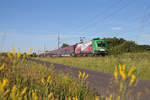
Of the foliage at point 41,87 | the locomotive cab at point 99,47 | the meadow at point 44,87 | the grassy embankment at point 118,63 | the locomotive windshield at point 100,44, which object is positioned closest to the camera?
the meadow at point 44,87

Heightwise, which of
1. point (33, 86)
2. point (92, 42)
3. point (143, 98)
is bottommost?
point (143, 98)

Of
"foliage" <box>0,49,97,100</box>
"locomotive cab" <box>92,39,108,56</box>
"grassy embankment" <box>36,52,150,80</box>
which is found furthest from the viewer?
"locomotive cab" <box>92,39,108,56</box>

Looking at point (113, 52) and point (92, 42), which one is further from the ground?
point (92, 42)

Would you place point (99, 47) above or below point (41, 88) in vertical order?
above

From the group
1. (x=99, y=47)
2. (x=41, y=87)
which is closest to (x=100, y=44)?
(x=99, y=47)

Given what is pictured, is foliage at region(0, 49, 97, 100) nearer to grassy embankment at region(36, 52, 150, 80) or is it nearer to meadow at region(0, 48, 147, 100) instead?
meadow at region(0, 48, 147, 100)

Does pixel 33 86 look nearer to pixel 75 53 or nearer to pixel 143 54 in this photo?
pixel 143 54

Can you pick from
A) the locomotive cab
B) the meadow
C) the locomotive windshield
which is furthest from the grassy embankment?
the locomotive windshield

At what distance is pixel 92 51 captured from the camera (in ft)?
83.4

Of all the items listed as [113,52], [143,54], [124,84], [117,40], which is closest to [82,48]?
[113,52]

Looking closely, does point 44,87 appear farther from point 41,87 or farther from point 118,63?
point 118,63

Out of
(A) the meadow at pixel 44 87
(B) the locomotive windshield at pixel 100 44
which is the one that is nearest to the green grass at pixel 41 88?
(A) the meadow at pixel 44 87

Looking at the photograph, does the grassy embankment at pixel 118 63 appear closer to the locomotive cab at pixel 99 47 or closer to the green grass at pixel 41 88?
the green grass at pixel 41 88

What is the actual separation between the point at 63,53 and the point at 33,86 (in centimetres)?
4097
